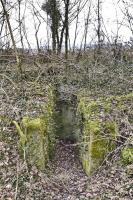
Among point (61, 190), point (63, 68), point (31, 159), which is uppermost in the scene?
point (63, 68)

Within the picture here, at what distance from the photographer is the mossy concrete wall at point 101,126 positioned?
841 centimetres

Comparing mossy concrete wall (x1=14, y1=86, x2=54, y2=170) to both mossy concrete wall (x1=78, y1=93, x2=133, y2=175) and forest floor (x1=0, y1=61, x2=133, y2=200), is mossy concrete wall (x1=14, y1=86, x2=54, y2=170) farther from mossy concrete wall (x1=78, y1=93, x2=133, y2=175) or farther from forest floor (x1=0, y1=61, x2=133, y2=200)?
mossy concrete wall (x1=78, y1=93, x2=133, y2=175)

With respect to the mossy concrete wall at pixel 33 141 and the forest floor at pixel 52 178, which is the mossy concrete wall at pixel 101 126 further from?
the mossy concrete wall at pixel 33 141

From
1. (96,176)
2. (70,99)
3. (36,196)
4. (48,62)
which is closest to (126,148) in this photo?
(96,176)

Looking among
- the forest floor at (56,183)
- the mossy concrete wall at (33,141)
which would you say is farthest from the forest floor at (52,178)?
the mossy concrete wall at (33,141)

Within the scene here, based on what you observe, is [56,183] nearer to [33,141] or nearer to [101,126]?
[33,141]

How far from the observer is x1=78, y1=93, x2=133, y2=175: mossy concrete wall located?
8.41 metres

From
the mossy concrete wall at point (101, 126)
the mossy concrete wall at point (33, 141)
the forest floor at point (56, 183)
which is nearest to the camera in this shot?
the forest floor at point (56, 183)

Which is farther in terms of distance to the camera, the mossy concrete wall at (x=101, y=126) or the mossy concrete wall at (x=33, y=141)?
the mossy concrete wall at (x=101, y=126)

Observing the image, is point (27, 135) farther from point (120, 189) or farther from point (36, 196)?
point (120, 189)

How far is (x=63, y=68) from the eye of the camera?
15547mm

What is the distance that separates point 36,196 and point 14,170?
2.64 feet

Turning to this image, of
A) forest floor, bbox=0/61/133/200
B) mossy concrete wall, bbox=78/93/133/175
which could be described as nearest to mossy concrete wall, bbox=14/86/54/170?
forest floor, bbox=0/61/133/200

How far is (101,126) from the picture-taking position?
28.5ft
